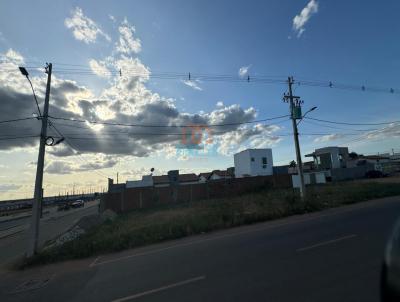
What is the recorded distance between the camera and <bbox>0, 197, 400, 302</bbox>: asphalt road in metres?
4.80

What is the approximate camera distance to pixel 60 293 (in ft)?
21.1

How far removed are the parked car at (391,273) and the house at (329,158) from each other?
59416mm

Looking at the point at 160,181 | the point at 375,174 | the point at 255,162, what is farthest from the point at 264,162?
the point at 160,181

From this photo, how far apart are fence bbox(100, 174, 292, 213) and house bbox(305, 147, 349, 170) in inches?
849

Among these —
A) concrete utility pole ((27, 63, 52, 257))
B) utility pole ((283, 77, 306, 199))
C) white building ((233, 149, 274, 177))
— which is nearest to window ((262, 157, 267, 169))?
white building ((233, 149, 274, 177))

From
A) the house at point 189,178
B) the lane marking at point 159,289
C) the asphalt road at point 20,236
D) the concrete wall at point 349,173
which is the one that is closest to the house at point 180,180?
the house at point 189,178

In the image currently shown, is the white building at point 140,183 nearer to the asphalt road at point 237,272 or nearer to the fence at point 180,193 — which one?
the fence at point 180,193

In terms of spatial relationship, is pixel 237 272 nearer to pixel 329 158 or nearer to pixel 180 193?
pixel 180 193

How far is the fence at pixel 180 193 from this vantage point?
3231 cm

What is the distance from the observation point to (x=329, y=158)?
5556 centimetres

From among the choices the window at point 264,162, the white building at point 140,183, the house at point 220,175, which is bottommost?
the white building at point 140,183

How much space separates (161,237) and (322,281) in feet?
29.0

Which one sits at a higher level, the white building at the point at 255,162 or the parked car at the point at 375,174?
the white building at the point at 255,162

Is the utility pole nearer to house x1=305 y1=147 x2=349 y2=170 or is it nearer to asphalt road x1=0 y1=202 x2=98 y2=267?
asphalt road x1=0 y1=202 x2=98 y2=267
